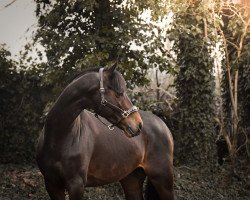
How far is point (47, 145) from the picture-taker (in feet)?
14.2

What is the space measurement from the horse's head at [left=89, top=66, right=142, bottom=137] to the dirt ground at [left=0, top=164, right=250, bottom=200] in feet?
13.4

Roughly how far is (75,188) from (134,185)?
1.77 m

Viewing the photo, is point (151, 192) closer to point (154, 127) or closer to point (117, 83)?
point (154, 127)

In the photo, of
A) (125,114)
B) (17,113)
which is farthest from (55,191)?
(17,113)

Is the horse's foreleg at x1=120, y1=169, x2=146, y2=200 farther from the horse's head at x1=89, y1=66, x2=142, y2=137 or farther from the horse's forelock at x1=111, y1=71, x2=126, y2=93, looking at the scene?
the horse's forelock at x1=111, y1=71, x2=126, y2=93

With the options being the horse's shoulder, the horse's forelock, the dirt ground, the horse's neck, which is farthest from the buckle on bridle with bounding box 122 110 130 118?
the dirt ground

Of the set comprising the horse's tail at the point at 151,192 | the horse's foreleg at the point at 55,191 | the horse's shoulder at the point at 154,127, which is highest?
the horse's shoulder at the point at 154,127

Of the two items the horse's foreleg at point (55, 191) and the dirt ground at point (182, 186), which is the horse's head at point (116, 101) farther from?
the dirt ground at point (182, 186)

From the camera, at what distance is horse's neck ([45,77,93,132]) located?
4.28 metres

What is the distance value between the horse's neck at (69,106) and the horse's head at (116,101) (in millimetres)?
152

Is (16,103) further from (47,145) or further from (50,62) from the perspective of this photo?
(47,145)

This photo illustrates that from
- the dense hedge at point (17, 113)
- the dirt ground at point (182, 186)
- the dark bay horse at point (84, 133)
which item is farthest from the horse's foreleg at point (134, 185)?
the dense hedge at point (17, 113)

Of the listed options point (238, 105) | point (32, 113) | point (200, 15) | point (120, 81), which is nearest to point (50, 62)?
point (32, 113)

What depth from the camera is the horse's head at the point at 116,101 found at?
418 centimetres
